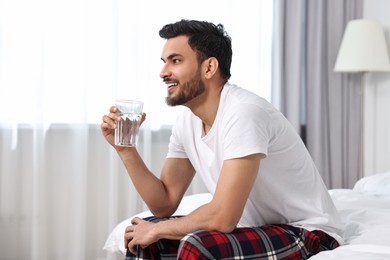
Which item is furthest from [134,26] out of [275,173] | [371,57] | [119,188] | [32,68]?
[275,173]

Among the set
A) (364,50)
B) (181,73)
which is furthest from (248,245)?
(364,50)

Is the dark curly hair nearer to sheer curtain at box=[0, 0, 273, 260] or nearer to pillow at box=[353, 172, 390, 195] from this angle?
pillow at box=[353, 172, 390, 195]

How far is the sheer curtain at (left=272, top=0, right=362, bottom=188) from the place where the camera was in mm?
3635

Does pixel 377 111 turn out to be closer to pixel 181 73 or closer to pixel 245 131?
pixel 181 73

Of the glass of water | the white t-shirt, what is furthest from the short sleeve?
the glass of water

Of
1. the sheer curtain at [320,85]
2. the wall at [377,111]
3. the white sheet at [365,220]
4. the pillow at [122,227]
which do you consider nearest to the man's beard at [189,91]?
the pillow at [122,227]

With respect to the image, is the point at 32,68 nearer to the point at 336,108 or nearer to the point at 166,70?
the point at 166,70

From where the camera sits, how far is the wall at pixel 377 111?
148 inches

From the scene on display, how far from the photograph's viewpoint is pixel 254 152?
148 centimetres

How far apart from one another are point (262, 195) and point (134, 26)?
1.78 m

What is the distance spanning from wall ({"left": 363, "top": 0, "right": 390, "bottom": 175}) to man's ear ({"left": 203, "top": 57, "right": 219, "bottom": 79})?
7.43 ft

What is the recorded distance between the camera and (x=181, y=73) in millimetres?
1774

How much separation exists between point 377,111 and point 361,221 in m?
2.04

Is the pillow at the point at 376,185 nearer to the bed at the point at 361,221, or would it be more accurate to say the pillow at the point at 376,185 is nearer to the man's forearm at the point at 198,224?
the bed at the point at 361,221
